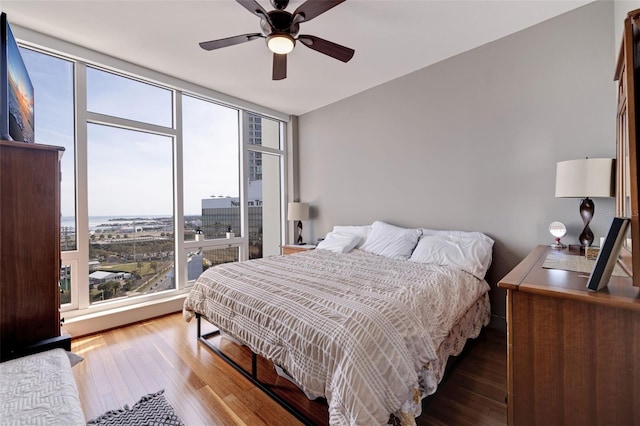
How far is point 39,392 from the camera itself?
85cm

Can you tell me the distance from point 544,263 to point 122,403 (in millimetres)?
2776

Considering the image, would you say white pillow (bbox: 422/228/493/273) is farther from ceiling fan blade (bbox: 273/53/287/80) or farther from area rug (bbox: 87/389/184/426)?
area rug (bbox: 87/389/184/426)

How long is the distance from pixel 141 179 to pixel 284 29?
2.53m

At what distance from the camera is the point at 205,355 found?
237cm

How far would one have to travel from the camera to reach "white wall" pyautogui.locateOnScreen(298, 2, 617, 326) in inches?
90.7

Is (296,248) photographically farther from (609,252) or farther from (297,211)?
(609,252)

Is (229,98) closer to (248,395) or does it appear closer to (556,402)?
(248,395)

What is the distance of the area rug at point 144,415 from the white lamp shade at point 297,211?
300 cm

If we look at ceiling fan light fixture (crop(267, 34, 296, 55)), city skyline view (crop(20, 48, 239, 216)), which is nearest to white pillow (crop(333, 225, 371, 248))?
city skyline view (crop(20, 48, 239, 216))

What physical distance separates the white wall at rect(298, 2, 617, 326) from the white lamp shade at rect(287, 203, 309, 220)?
0.95m

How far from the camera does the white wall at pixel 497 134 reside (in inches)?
90.7

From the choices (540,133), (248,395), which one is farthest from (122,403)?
(540,133)

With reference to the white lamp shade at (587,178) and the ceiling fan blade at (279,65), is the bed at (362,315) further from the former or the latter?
the ceiling fan blade at (279,65)

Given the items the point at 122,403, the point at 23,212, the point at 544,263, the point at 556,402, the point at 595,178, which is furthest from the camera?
the point at 595,178
